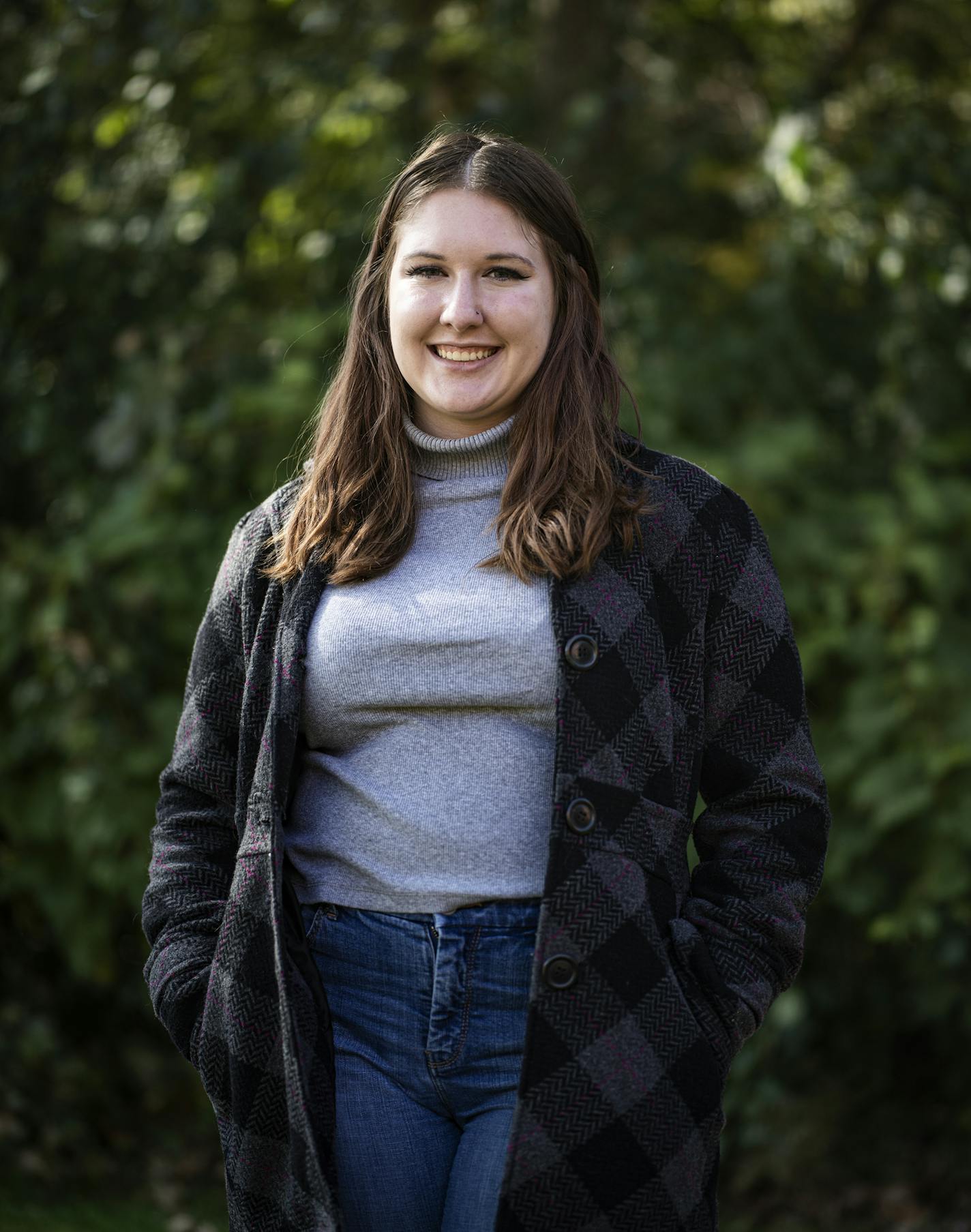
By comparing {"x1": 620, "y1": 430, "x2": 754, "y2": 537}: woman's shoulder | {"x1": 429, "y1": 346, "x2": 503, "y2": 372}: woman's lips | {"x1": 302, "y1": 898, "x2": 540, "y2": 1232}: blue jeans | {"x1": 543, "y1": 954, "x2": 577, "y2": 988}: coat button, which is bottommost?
{"x1": 302, "y1": 898, "x2": 540, "y2": 1232}: blue jeans

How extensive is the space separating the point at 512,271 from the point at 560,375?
0.58 feet

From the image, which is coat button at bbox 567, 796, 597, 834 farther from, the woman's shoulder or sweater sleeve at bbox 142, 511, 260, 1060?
sweater sleeve at bbox 142, 511, 260, 1060

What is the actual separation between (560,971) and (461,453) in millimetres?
828

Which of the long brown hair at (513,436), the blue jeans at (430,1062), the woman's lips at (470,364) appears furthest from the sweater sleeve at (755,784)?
the woman's lips at (470,364)

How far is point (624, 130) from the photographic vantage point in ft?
20.0

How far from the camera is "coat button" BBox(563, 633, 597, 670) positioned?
197 centimetres

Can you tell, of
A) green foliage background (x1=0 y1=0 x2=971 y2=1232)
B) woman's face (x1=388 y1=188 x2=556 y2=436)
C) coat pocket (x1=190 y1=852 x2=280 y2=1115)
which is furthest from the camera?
green foliage background (x1=0 y1=0 x2=971 y2=1232)

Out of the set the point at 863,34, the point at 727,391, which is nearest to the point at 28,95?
the point at 727,391

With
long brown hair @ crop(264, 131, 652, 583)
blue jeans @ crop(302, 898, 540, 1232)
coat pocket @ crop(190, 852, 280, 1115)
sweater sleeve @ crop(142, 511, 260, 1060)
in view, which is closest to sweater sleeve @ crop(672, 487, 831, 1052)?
long brown hair @ crop(264, 131, 652, 583)

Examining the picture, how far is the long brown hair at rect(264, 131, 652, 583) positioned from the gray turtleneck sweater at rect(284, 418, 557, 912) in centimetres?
7

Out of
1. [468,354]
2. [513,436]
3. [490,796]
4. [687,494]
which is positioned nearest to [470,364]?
[468,354]

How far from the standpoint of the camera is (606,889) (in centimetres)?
194

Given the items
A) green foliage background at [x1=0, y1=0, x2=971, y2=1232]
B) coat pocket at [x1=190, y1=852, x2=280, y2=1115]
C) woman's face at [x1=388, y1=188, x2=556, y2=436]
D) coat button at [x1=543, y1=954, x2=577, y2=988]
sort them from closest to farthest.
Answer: coat button at [x1=543, y1=954, x2=577, y2=988], coat pocket at [x1=190, y1=852, x2=280, y2=1115], woman's face at [x1=388, y1=188, x2=556, y2=436], green foliage background at [x1=0, y1=0, x2=971, y2=1232]

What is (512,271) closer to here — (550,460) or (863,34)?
(550,460)
